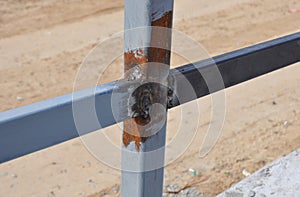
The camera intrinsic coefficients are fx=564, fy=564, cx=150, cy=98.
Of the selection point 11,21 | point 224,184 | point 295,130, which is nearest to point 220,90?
point 224,184

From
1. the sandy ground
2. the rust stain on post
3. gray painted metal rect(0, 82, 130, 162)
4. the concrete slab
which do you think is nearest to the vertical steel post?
the rust stain on post

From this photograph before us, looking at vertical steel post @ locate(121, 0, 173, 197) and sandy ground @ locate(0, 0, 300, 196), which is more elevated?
vertical steel post @ locate(121, 0, 173, 197)

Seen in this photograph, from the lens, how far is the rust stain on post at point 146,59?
142cm

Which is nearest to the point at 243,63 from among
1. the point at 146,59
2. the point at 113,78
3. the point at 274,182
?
the point at 146,59

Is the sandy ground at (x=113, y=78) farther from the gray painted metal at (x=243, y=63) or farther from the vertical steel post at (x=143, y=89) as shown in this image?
the vertical steel post at (x=143, y=89)

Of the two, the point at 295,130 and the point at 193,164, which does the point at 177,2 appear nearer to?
the point at 295,130

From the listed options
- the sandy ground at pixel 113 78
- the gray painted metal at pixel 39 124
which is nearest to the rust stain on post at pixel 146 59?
the gray painted metal at pixel 39 124

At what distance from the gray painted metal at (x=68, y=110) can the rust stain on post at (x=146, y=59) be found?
0.06 meters

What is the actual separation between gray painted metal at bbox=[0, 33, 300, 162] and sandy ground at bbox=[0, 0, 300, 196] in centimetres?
179

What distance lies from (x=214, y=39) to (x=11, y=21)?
2.15 m

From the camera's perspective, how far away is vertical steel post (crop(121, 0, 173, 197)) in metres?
1.40

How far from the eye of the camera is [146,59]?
1.42 m

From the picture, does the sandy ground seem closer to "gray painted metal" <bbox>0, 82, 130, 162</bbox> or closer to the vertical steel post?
the vertical steel post

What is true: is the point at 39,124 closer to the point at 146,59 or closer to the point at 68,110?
the point at 68,110
